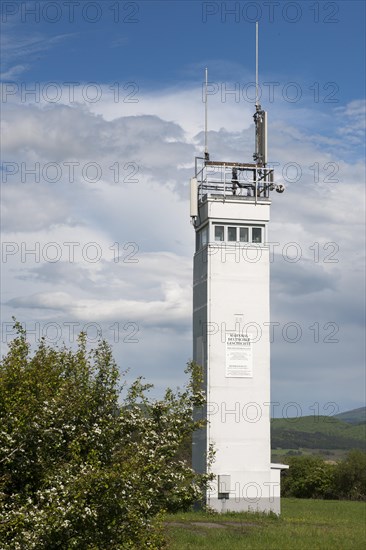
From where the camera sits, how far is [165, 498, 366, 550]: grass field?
41.0 meters

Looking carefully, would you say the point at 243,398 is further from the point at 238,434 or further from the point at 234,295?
the point at 234,295

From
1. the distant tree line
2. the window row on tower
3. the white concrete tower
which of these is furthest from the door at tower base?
the distant tree line

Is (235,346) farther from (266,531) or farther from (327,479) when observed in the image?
(327,479)

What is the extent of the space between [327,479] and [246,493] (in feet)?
125

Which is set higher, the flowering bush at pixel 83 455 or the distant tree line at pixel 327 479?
the flowering bush at pixel 83 455

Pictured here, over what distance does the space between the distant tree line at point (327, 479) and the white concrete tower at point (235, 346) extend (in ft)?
117

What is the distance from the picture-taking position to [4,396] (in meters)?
19.8

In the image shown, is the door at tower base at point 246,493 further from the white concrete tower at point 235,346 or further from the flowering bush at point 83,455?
the flowering bush at point 83,455

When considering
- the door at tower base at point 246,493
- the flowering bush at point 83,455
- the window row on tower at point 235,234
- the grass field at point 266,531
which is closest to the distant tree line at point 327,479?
the grass field at point 266,531

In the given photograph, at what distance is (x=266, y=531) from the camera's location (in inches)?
1813

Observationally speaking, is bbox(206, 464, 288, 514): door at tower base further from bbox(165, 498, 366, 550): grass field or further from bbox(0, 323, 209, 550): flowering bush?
bbox(0, 323, 209, 550): flowering bush

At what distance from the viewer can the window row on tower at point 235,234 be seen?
188 ft

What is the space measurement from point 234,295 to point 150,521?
3595 cm

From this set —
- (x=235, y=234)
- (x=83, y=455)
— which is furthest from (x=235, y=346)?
(x=83, y=455)
